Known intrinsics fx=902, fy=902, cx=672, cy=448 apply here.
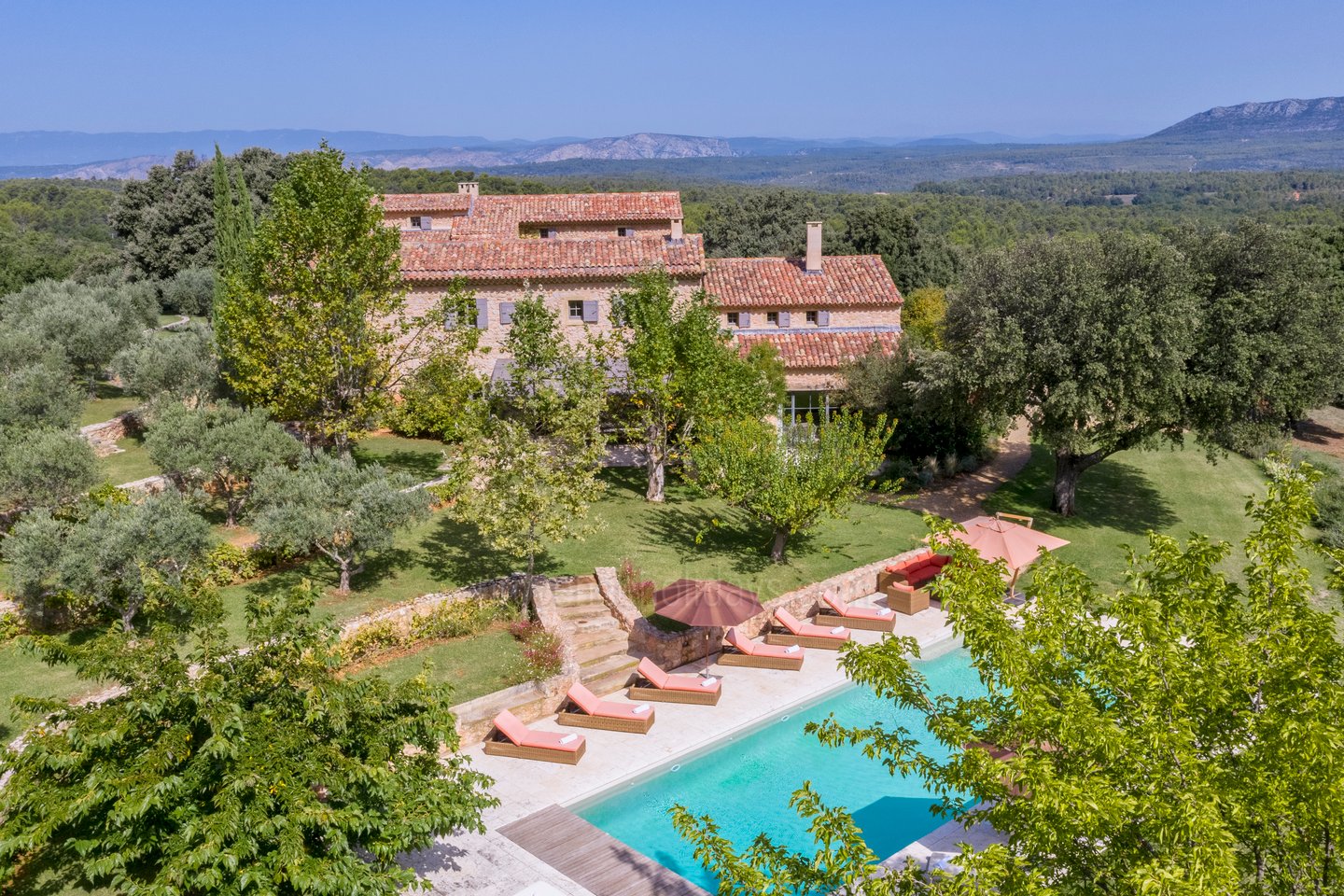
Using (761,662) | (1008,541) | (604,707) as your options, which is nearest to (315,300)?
(604,707)

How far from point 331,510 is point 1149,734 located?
57.9 ft

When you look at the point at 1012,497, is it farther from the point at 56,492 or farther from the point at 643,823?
the point at 56,492

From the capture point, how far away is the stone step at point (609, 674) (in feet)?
64.4

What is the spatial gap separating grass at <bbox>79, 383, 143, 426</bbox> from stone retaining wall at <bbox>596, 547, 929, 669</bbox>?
71.1ft

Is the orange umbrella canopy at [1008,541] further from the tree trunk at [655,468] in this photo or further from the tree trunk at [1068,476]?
the tree trunk at [655,468]

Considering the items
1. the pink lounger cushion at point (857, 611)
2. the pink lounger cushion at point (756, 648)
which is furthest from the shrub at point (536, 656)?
the pink lounger cushion at point (857, 611)

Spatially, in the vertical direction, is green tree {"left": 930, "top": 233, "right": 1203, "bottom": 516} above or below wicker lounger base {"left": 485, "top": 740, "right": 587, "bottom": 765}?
above

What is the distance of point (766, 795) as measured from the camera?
16391mm

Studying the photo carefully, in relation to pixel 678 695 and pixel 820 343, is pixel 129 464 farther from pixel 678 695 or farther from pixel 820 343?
pixel 820 343

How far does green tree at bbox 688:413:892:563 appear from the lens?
23625 millimetres

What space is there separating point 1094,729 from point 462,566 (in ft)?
59.0

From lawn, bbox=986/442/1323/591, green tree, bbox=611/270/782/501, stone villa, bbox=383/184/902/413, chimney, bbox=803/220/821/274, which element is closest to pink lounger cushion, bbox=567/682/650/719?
green tree, bbox=611/270/782/501

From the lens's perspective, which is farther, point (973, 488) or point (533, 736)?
point (973, 488)

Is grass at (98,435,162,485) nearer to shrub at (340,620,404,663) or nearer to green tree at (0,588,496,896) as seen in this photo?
shrub at (340,620,404,663)
